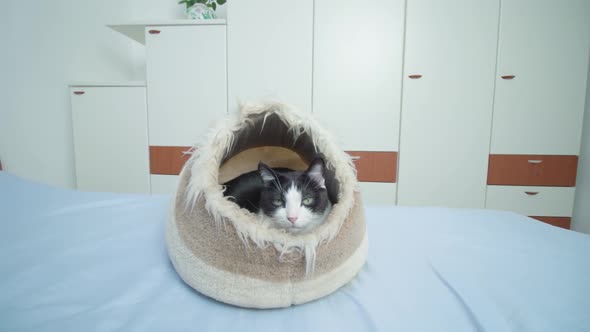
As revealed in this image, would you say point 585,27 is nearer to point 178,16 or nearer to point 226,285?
point 226,285

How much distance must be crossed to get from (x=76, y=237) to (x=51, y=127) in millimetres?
1471

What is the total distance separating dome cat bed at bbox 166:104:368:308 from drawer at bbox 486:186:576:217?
1.61 metres

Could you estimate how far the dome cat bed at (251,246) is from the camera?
1.39 ft

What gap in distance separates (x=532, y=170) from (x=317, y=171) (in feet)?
5.73

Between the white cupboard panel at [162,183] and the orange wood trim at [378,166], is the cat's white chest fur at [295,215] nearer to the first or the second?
the orange wood trim at [378,166]

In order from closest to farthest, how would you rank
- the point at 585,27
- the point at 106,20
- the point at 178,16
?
the point at 585,27 → the point at 106,20 → the point at 178,16

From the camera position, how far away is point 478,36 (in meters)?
1.53

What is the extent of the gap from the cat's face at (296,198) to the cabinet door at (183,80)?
1.14 m

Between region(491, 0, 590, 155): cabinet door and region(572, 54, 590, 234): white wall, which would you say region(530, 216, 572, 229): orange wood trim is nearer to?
region(572, 54, 590, 234): white wall

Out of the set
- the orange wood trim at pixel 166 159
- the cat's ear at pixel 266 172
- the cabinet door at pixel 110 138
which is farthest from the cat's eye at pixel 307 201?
the cabinet door at pixel 110 138

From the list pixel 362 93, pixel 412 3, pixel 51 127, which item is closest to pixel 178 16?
pixel 51 127

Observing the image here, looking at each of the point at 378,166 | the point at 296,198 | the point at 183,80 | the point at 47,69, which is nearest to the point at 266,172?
the point at 296,198

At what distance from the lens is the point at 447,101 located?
62.6 inches

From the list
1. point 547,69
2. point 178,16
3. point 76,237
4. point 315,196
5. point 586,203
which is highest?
point 178,16
